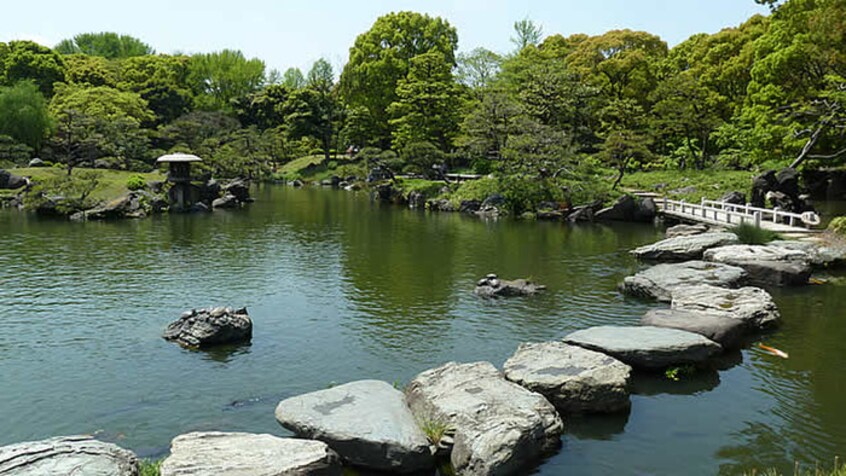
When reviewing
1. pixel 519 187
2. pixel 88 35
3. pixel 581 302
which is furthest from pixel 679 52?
pixel 88 35

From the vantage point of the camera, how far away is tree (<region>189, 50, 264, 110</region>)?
8081 cm

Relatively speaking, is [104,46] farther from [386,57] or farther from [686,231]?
[686,231]

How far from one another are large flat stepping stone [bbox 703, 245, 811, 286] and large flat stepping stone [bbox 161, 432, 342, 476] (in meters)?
14.9

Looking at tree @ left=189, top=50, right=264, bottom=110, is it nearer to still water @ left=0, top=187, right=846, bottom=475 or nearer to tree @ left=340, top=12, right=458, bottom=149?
tree @ left=340, top=12, right=458, bottom=149

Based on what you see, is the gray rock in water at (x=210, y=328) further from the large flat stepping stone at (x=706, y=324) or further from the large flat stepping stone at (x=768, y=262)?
the large flat stepping stone at (x=768, y=262)

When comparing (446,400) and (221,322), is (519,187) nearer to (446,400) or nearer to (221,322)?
(221,322)

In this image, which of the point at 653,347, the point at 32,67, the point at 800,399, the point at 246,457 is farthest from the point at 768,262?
the point at 32,67

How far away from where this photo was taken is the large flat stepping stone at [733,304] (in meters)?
13.6

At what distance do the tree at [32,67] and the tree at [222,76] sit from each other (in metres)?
18.3

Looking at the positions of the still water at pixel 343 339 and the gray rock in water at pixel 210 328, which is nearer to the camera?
the still water at pixel 343 339

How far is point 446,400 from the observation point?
29.3 feet

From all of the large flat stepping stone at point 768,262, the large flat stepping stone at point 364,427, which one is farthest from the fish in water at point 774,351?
the large flat stepping stone at point 364,427

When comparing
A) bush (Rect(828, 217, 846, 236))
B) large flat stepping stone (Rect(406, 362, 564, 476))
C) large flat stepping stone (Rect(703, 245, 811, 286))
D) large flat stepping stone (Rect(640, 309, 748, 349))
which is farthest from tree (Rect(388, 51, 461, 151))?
large flat stepping stone (Rect(406, 362, 564, 476))

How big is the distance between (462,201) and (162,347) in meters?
27.6
